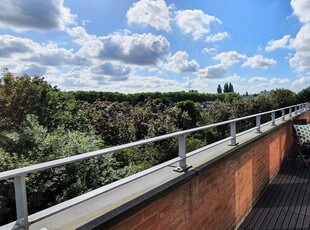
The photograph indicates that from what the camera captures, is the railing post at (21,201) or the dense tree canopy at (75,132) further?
the dense tree canopy at (75,132)

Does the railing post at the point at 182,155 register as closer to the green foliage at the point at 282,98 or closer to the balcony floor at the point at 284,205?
the balcony floor at the point at 284,205

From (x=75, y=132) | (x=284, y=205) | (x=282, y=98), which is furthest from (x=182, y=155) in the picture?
(x=282, y=98)

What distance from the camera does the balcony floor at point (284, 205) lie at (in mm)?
3510

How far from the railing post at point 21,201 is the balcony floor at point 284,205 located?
2984mm

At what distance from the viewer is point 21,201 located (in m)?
1.27

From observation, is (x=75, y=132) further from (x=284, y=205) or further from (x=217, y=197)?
(x=284, y=205)

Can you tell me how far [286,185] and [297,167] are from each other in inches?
57.1

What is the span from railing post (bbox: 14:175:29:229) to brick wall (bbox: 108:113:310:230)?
503 millimetres

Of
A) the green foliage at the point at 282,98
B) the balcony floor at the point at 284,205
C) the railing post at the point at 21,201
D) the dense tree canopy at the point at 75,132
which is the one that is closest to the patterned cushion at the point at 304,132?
the balcony floor at the point at 284,205

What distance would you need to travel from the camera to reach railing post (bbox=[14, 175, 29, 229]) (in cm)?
124

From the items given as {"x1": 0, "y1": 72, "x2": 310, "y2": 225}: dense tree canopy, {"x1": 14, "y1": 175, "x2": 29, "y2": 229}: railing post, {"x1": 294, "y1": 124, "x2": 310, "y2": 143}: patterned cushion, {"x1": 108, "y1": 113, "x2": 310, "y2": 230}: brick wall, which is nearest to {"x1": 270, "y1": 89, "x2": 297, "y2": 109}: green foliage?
{"x1": 0, "y1": 72, "x2": 310, "y2": 225}: dense tree canopy

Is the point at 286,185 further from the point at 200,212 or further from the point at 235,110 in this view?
the point at 235,110

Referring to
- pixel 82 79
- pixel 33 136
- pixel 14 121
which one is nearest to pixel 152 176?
pixel 33 136

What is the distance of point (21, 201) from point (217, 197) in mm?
2243
